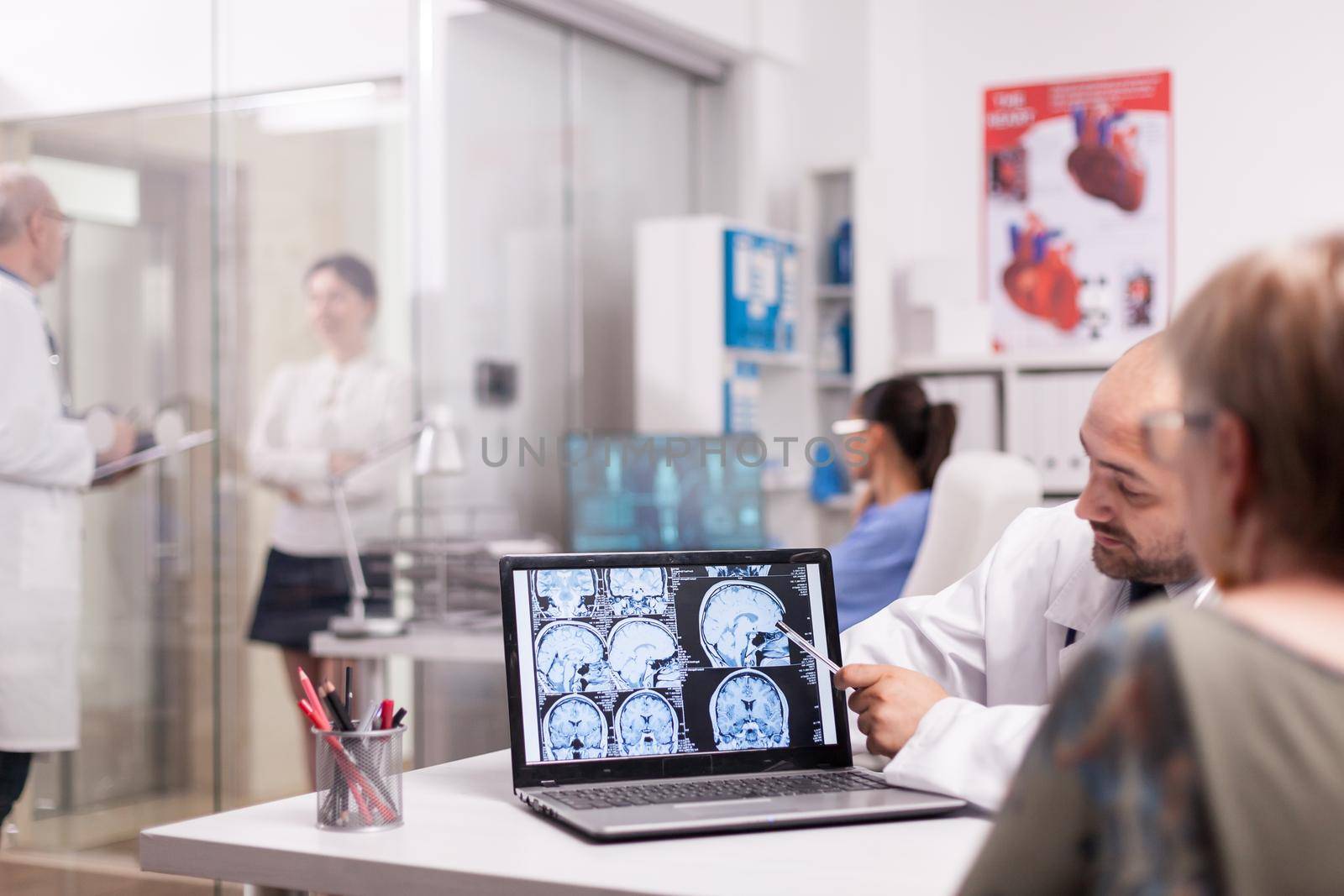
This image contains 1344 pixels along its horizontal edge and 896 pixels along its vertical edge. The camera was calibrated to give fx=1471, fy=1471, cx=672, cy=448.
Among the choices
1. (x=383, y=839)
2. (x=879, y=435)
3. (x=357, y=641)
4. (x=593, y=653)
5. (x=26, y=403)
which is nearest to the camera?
(x=383, y=839)

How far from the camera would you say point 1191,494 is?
744mm

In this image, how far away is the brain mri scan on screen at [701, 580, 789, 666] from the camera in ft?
4.77

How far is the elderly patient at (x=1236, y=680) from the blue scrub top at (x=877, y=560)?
2.64 meters

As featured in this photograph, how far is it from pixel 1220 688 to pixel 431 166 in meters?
Result: 3.59

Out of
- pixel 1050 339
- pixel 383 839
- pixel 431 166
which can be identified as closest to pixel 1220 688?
pixel 383 839

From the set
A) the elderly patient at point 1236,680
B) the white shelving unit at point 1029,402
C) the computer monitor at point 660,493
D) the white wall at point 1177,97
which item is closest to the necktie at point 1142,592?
the elderly patient at point 1236,680

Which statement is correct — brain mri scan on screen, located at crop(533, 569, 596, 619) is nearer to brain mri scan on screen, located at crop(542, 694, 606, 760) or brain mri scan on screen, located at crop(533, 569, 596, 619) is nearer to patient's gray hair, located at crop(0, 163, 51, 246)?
brain mri scan on screen, located at crop(542, 694, 606, 760)

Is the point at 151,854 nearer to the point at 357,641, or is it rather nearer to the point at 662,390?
the point at 357,641

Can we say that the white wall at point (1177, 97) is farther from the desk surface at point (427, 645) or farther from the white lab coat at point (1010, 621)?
the white lab coat at point (1010, 621)

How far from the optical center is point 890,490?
359cm

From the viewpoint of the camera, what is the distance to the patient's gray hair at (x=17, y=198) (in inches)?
107

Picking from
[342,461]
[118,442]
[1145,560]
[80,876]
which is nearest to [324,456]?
[342,461]

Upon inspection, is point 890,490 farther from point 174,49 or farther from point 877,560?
point 174,49

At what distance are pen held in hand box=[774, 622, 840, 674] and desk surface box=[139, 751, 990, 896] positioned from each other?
211 mm
